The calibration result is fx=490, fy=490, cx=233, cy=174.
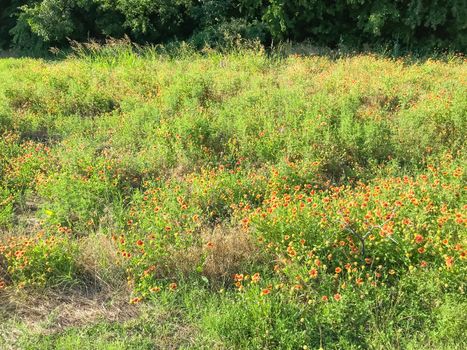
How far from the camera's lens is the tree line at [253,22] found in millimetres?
10250

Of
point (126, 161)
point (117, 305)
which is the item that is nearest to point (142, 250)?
point (117, 305)

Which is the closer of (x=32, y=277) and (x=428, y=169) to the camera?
(x=32, y=277)

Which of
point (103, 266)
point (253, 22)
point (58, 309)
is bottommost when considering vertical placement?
point (58, 309)

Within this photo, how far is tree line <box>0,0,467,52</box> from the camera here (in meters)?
10.2

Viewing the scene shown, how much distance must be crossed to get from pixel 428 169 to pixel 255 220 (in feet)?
7.19

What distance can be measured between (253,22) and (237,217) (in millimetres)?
8087

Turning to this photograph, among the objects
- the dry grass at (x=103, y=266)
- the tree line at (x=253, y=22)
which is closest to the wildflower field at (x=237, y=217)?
the dry grass at (x=103, y=266)

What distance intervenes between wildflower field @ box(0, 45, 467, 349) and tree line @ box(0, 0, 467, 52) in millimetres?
3015

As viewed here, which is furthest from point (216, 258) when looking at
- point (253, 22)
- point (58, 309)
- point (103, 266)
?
point (253, 22)

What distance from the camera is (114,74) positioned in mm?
8922

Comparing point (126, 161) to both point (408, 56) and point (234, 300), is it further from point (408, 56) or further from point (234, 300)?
point (408, 56)

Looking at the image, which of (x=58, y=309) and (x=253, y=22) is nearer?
(x=58, y=309)

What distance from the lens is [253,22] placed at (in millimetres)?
11469

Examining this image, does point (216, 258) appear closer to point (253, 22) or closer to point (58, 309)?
point (58, 309)
